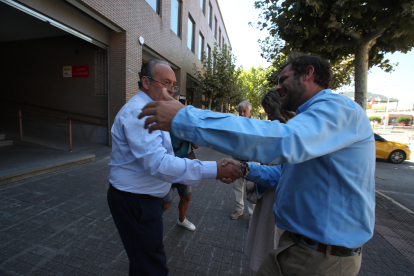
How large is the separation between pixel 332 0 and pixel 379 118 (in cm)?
8911

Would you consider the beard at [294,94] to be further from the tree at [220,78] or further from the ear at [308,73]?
the tree at [220,78]

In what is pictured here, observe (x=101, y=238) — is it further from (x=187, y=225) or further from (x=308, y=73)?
(x=308, y=73)

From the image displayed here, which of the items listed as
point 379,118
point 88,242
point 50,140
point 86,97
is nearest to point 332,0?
point 88,242

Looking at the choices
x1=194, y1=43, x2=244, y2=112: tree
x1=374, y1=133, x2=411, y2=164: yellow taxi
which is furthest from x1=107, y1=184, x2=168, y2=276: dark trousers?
x1=194, y1=43, x2=244, y2=112: tree

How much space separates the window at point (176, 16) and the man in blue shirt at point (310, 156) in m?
13.5

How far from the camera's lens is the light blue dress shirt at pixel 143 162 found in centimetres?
152

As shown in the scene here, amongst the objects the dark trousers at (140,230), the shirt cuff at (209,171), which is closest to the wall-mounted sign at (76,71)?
the dark trousers at (140,230)

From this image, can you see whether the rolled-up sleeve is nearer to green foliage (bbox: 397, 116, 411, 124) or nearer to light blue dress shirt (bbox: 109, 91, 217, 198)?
light blue dress shirt (bbox: 109, 91, 217, 198)

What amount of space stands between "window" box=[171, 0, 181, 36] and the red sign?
595cm

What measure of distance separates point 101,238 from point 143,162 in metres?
2.10

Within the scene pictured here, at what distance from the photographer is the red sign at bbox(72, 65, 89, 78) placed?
9.29 metres

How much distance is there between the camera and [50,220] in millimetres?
3336

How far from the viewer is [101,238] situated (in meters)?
2.98

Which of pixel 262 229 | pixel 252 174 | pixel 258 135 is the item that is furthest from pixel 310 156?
pixel 262 229
